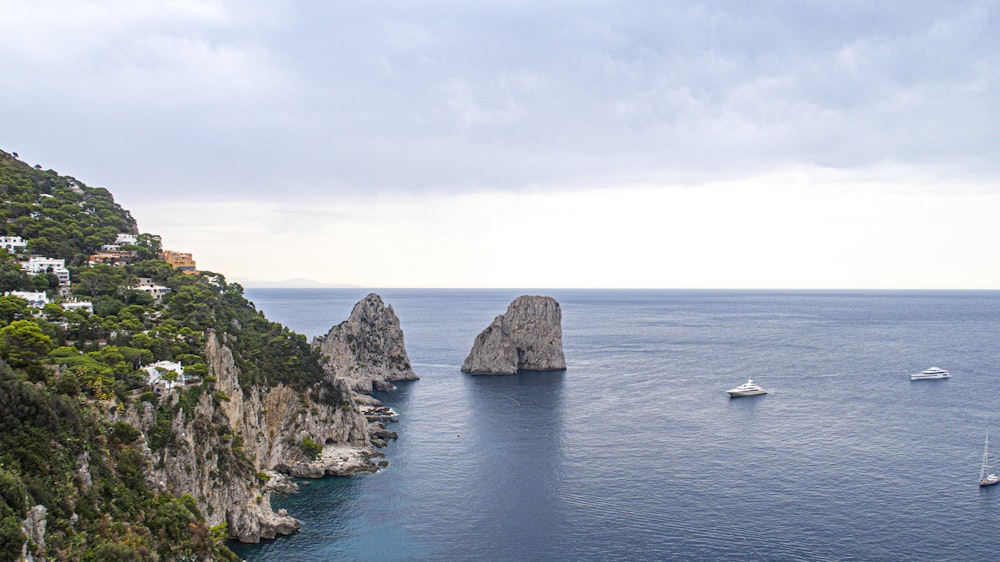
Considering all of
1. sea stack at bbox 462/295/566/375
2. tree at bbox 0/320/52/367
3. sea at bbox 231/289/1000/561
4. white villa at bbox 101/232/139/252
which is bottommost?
sea at bbox 231/289/1000/561

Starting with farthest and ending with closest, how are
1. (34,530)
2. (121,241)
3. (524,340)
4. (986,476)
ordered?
(524,340) < (121,241) < (986,476) < (34,530)

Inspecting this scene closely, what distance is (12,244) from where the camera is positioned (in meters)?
77.1

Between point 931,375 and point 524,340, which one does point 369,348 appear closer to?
point 524,340

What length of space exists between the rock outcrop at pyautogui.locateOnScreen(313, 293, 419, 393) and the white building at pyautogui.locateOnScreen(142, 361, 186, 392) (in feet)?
261

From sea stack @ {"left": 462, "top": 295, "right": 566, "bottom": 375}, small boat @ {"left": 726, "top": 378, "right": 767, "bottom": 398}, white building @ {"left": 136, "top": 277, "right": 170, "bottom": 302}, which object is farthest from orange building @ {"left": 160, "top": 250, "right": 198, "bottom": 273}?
small boat @ {"left": 726, "top": 378, "right": 767, "bottom": 398}

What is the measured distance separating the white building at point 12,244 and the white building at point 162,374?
112 ft

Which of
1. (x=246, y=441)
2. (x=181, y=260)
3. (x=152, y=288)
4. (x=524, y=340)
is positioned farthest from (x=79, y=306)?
(x=524, y=340)

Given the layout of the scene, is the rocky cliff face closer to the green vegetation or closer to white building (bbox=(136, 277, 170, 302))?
the green vegetation

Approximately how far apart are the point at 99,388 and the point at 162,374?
28.3 ft

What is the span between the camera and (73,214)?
98125 mm

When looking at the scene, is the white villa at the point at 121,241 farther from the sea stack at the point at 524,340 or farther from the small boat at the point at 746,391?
the small boat at the point at 746,391

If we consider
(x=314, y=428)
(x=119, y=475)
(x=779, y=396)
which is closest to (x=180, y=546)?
(x=119, y=475)

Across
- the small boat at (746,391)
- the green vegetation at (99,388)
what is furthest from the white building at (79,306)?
the small boat at (746,391)

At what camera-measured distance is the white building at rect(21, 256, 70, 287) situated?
73.1 metres
